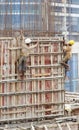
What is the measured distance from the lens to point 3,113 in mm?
9844

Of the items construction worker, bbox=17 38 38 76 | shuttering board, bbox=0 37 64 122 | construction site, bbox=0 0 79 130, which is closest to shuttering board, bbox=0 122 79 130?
construction site, bbox=0 0 79 130

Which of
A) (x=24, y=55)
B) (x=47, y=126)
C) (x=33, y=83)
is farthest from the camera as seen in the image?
(x=33, y=83)

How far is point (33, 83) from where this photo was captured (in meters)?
10.2

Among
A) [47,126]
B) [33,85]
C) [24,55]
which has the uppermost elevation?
[24,55]

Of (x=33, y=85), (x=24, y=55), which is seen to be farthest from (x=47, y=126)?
(x=24, y=55)

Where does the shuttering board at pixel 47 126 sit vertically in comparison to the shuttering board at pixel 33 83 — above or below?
below

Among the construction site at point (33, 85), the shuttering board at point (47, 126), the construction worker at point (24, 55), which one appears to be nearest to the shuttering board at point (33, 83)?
the construction site at point (33, 85)

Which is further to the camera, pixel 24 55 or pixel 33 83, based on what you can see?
pixel 33 83

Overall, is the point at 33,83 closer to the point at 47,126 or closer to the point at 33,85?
the point at 33,85

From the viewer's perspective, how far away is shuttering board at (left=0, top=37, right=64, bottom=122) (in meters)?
9.91

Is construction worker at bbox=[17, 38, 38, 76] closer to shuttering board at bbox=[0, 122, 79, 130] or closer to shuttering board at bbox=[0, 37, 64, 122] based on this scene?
shuttering board at bbox=[0, 37, 64, 122]

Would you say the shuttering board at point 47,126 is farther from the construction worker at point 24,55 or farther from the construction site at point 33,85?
the construction worker at point 24,55

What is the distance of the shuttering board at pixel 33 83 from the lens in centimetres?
991

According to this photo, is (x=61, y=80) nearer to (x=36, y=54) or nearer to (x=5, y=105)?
(x=36, y=54)
